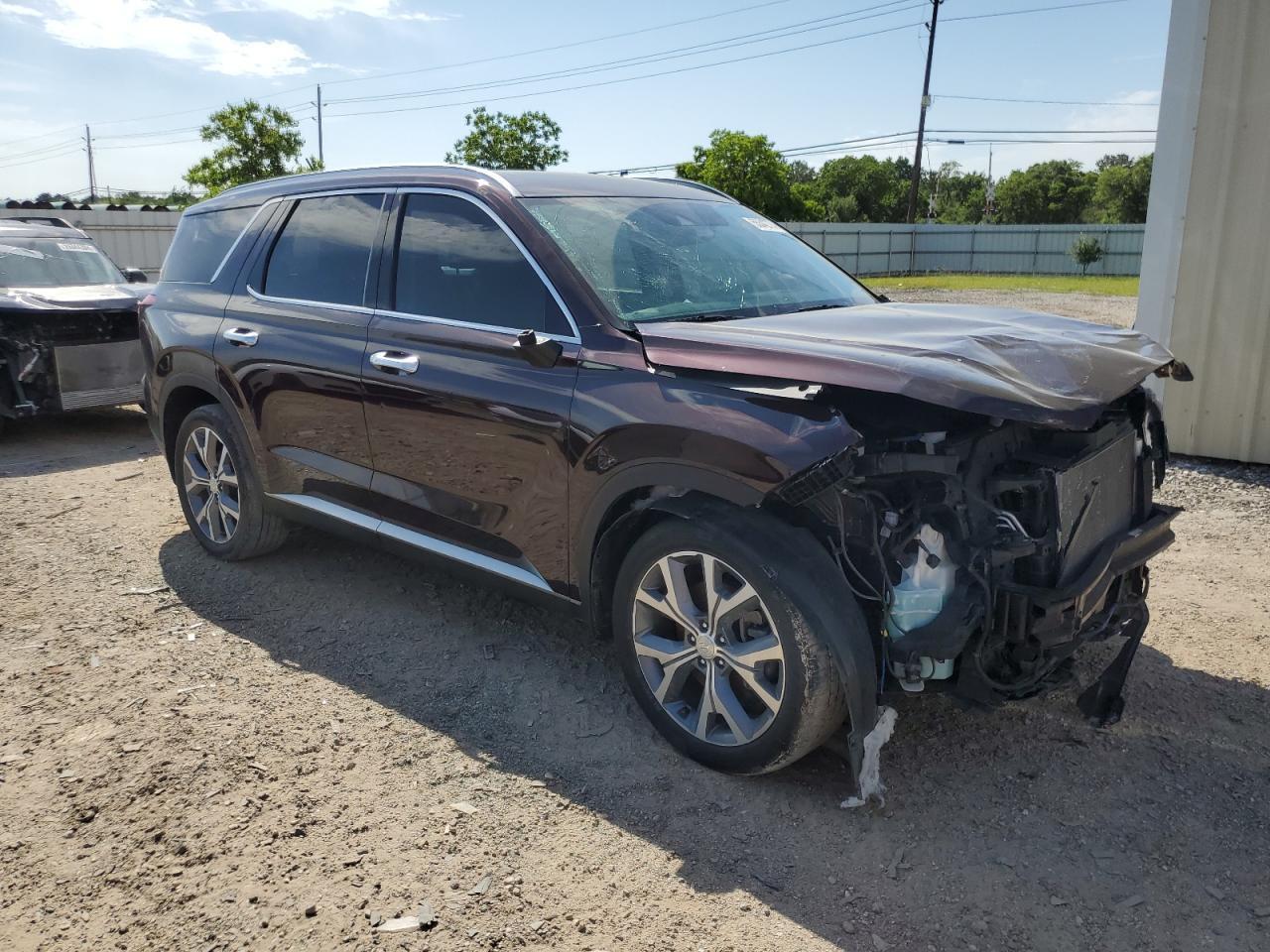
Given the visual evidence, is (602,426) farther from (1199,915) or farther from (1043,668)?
(1199,915)

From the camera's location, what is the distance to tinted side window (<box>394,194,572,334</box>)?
12.2ft

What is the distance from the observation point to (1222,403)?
707cm

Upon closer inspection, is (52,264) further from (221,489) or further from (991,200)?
(991,200)

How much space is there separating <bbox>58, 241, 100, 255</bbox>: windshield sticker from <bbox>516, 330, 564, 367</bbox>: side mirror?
857cm

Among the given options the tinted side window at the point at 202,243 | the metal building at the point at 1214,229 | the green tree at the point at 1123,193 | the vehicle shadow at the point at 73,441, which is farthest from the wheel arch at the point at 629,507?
the green tree at the point at 1123,193

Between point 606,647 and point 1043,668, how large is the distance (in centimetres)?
189

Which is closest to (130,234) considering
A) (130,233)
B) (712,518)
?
(130,233)

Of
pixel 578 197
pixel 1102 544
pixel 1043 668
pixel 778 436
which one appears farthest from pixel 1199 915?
pixel 578 197

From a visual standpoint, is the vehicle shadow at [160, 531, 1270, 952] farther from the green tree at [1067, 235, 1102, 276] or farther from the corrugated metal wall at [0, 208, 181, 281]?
the green tree at [1067, 235, 1102, 276]

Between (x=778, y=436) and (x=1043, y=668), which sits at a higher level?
(x=778, y=436)

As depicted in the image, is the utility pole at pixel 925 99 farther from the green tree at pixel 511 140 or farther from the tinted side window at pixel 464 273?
the tinted side window at pixel 464 273

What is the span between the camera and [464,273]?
13.0ft

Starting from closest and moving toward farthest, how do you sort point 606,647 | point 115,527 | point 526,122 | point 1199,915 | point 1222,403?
1. point 1199,915
2. point 606,647
3. point 115,527
4. point 1222,403
5. point 526,122

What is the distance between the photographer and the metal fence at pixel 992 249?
41.9m
